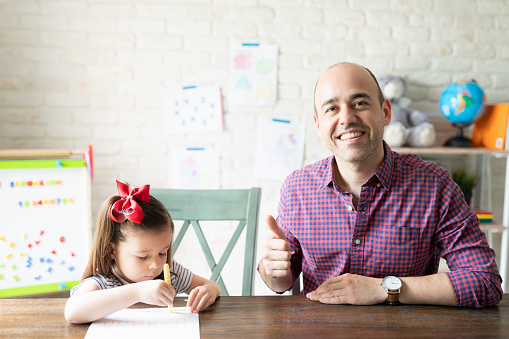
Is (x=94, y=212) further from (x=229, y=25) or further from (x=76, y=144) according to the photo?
(x=229, y=25)

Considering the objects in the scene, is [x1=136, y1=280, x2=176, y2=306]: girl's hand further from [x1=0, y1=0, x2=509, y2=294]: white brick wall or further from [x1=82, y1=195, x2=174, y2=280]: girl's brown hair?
[x1=0, y1=0, x2=509, y2=294]: white brick wall

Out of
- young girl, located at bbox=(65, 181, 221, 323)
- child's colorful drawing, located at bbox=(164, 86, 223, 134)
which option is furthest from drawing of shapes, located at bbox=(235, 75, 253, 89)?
young girl, located at bbox=(65, 181, 221, 323)

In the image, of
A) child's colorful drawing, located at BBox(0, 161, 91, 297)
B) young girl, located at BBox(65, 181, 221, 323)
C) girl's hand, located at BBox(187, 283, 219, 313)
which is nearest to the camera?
girl's hand, located at BBox(187, 283, 219, 313)

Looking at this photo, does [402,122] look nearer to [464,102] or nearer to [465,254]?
[464,102]

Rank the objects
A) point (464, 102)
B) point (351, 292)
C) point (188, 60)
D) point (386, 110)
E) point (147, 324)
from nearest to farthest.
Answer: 1. point (147, 324)
2. point (351, 292)
3. point (386, 110)
4. point (464, 102)
5. point (188, 60)

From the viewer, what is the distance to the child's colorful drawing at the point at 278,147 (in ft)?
9.29

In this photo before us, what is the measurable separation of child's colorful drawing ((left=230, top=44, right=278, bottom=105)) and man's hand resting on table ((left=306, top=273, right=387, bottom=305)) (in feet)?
5.55

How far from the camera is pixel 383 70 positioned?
286cm

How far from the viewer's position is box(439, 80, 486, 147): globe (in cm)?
261

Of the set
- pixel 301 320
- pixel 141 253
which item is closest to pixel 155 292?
pixel 141 253

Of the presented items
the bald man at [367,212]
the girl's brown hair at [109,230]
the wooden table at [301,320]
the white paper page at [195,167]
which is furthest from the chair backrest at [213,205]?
the white paper page at [195,167]

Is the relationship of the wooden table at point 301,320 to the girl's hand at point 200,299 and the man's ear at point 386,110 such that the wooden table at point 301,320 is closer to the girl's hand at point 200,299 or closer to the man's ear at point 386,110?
the girl's hand at point 200,299

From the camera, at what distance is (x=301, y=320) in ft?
3.64

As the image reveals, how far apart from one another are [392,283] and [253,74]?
69.9 inches
